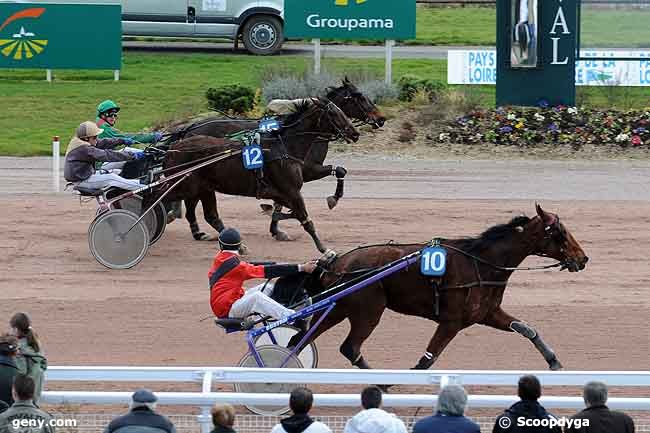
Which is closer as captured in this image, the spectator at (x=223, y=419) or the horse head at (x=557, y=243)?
the spectator at (x=223, y=419)

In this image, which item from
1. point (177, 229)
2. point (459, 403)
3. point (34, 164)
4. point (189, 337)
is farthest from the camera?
point (34, 164)

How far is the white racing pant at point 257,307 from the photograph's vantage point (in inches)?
373

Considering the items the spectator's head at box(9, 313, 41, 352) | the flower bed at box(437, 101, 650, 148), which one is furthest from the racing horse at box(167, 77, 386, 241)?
the spectator's head at box(9, 313, 41, 352)

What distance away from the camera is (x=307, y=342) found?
9.77 meters

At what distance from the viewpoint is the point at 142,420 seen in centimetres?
688

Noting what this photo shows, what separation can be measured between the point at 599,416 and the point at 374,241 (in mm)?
8626

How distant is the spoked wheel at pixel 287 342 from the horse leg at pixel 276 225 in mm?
5373

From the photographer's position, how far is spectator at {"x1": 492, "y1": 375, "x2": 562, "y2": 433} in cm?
704

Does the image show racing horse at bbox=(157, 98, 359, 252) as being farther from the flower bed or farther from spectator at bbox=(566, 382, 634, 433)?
spectator at bbox=(566, 382, 634, 433)

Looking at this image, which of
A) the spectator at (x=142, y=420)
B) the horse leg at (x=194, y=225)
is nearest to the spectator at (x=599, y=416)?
the spectator at (x=142, y=420)

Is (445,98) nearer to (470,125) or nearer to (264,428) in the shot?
(470,125)

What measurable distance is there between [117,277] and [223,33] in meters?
15.9

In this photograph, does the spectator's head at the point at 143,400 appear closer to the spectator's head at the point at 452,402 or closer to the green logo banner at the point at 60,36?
the spectator's head at the point at 452,402

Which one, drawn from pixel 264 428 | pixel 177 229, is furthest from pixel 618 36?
pixel 264 428
